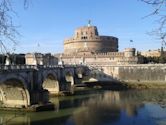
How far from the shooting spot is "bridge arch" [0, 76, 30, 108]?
22.4 metres

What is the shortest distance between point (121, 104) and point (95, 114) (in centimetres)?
478

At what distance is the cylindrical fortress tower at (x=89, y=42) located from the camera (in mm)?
56719

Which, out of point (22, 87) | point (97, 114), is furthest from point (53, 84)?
point (97, 114)

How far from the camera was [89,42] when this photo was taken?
187ft

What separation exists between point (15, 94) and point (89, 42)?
35.0 m

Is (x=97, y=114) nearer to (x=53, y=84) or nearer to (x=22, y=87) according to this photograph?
(x=22, y=87)

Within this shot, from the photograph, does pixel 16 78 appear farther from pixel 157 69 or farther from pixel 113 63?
pixel 113 63

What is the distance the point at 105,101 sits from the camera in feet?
87.2

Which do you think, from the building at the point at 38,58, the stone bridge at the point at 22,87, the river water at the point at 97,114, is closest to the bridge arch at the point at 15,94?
the stone bridge at the point at 22,87

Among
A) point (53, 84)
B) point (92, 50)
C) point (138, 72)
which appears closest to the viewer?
point (53, 84)

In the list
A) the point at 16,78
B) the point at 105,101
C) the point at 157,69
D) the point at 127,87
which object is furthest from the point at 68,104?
the point at 157,69

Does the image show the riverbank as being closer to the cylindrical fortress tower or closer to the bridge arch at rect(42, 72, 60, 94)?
the bridge arch at rect(42, 72, 60, 94)

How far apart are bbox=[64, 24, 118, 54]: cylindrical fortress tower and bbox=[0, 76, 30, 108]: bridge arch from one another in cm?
3336

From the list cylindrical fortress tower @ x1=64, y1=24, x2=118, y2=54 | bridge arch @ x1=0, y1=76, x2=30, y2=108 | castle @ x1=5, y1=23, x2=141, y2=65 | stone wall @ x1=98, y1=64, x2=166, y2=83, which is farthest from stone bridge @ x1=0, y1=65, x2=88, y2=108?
cylindrical fortress tower @ x1=64, y1=24, x2=118, y2=54
